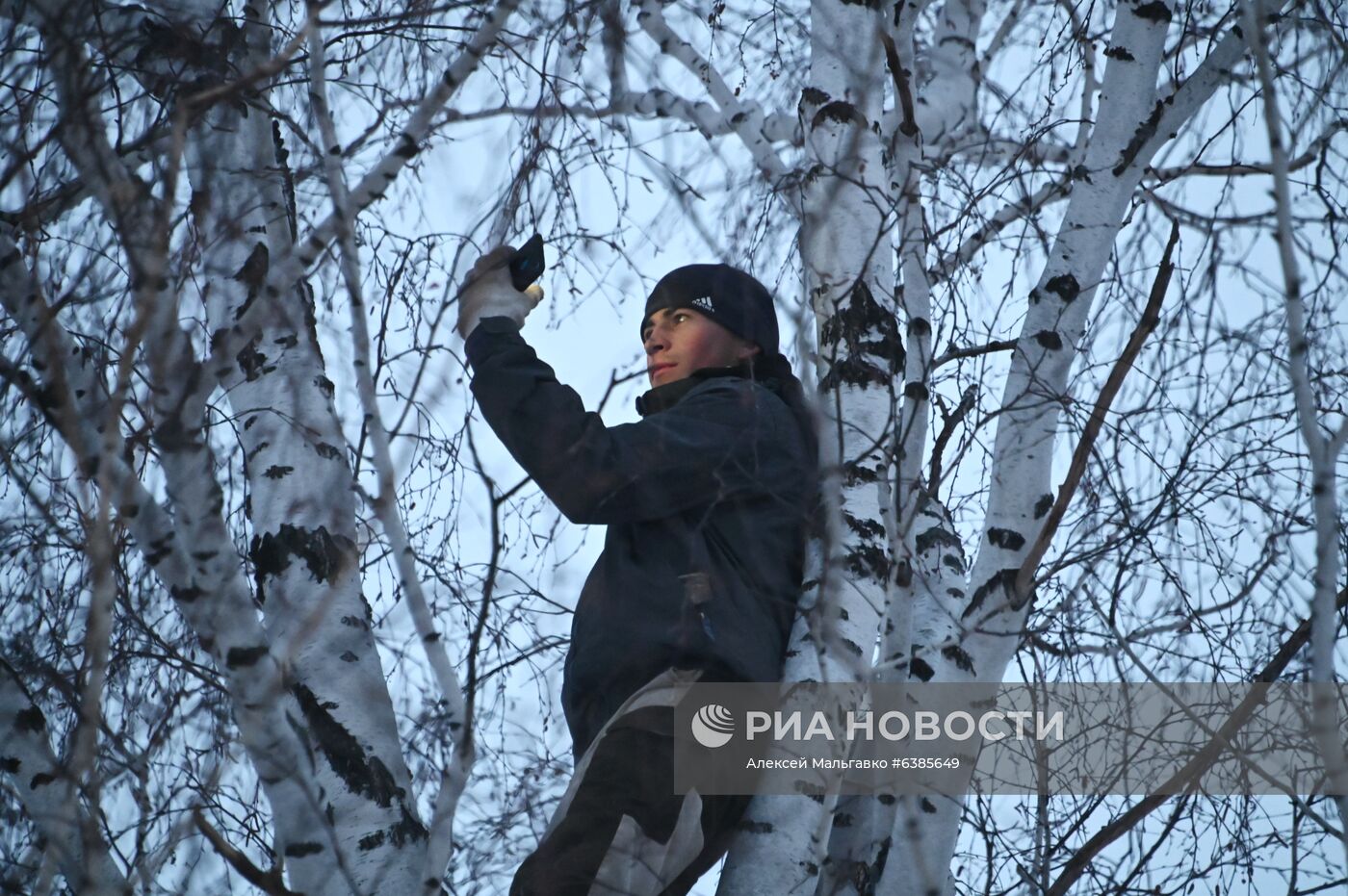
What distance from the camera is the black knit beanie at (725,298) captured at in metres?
3.17

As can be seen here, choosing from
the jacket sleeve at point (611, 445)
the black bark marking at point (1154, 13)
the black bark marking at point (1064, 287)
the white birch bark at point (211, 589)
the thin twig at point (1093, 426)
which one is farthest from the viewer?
the black bark marking at point (1154, 13)

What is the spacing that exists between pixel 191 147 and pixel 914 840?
1.96 m

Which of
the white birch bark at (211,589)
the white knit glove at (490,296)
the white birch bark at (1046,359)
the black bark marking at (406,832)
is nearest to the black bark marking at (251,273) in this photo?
the white knit glove at (490,296)

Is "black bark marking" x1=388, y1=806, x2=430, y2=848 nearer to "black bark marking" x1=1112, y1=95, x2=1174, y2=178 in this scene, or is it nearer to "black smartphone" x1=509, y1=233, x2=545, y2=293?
"black smartphone" x1=509, y1=233, x2=545, y2=293

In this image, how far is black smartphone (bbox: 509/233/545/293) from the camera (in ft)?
9.70

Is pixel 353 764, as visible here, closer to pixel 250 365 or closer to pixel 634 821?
pixel 634 821


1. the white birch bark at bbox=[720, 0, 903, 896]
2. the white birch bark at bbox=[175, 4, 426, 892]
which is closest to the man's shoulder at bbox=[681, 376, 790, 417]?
the white birch bark at bbox=[720, 0, 903, 896]

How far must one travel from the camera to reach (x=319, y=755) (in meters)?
2.48

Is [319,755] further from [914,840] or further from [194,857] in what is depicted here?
[914,840]

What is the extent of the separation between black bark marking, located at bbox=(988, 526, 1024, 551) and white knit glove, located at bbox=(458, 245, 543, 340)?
105 cm

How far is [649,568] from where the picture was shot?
2.73 m

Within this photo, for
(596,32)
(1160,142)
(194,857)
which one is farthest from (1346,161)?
(194,857)

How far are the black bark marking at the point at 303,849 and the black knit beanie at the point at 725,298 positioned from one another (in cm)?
146

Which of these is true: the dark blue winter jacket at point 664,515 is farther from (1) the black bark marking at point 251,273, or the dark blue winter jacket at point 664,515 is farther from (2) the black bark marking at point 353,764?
(1) the black bark marking at point 251,273
